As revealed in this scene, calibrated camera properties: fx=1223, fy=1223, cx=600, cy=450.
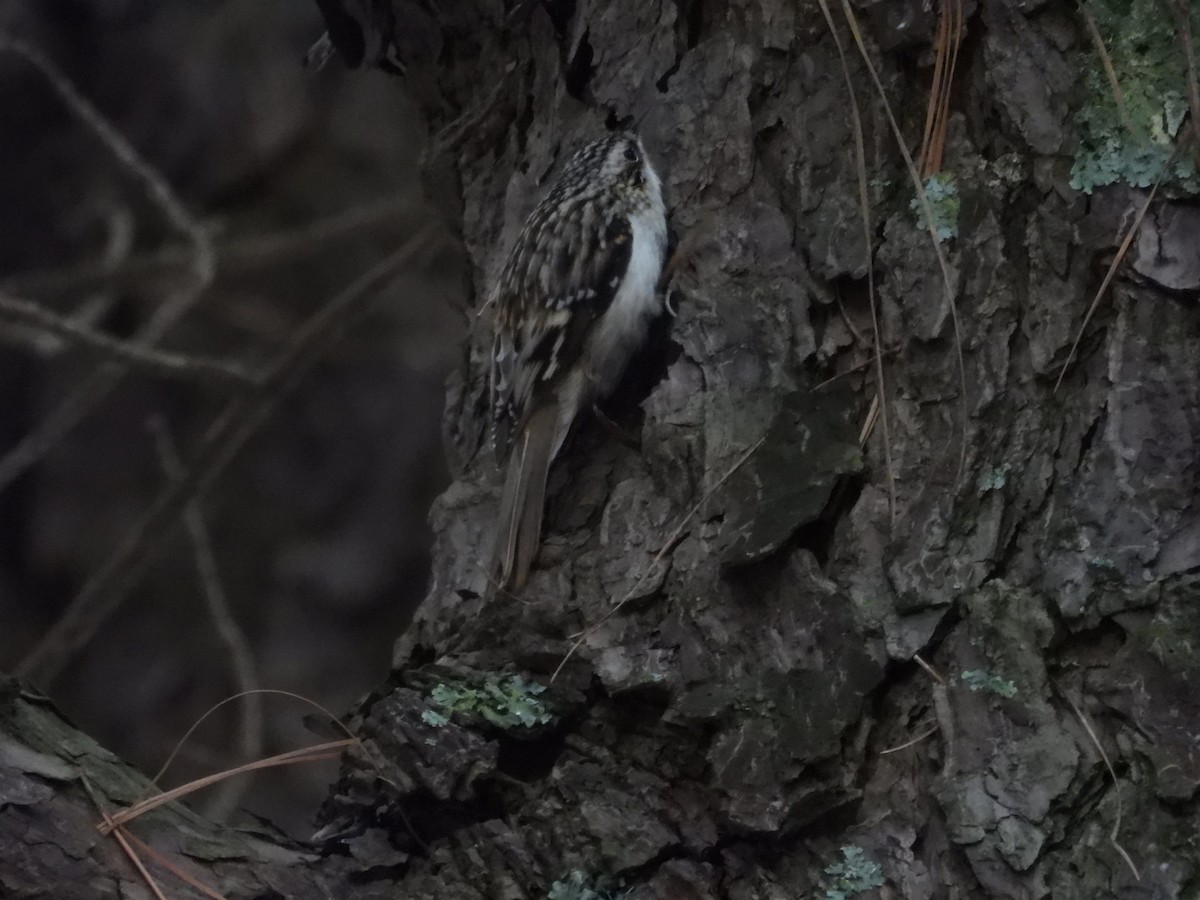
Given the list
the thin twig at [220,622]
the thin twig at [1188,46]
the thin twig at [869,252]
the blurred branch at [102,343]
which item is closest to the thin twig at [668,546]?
the thin twig at [869,252]

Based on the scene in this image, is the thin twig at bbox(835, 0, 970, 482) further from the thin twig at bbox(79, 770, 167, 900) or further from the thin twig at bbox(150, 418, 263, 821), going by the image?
the thin twig at bbox(150, 418, 263, 821)

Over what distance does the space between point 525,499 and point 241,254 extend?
2171 mm

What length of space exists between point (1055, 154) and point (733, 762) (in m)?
0.82

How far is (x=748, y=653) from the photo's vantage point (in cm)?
146

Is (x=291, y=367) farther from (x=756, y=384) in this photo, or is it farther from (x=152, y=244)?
(x=756, y=384)

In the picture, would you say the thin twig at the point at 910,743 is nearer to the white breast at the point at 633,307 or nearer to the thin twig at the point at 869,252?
the thin twig at the point at 869,252

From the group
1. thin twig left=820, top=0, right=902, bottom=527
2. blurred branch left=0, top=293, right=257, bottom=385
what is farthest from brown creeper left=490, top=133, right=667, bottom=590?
blurred branch left=0, top=293, right=257, bottom=385

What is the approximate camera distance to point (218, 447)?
316 centimetres

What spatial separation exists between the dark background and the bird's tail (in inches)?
74.7

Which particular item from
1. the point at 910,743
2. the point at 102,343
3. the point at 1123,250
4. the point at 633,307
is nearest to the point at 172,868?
the point at 910,743

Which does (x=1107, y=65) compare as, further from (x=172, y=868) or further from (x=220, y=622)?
(x=220, y=622)

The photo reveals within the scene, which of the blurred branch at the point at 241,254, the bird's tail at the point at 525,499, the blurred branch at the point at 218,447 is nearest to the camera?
the bird's tail at the point at 525,499

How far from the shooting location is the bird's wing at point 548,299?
6.42ft

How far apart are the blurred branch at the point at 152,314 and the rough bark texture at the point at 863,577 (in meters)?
1.59
